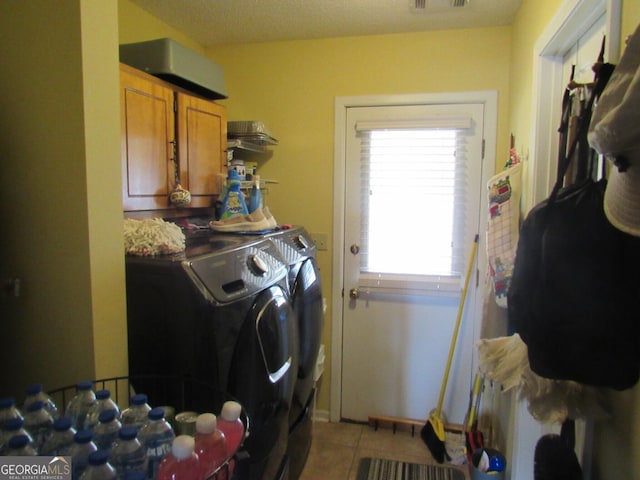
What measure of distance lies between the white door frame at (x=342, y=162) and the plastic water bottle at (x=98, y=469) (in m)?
1.92

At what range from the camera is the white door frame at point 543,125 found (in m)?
1.39

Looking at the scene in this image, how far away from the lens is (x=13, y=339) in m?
1.14

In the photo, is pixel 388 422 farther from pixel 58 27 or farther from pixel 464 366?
pixel 58 27

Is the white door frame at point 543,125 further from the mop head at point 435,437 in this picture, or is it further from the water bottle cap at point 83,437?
the water bottle cap at point 83,437

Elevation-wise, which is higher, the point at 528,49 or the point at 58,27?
the point at 528,49

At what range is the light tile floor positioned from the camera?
7.08ft

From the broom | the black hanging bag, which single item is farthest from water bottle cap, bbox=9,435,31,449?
the broom

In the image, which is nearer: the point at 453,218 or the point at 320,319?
the point at 320,319

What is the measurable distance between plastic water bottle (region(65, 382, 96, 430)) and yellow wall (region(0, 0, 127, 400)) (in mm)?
216

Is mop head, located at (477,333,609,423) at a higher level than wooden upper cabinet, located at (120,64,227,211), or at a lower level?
lower

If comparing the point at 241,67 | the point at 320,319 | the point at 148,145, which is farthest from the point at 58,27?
the point at 241,67

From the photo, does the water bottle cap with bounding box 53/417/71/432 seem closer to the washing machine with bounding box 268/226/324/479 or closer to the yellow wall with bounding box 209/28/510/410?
the washing machine with bounding box 268/226/324/479

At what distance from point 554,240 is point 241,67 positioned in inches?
88.2

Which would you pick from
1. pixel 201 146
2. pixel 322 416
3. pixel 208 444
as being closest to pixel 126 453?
pixel 208 444
